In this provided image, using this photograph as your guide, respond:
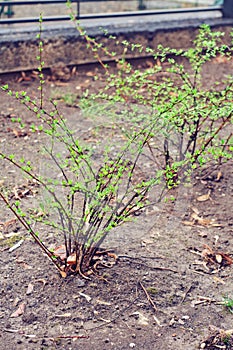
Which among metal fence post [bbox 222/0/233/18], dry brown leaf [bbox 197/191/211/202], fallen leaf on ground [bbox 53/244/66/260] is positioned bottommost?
dry brown leaf [bbox 197/191/211/202]

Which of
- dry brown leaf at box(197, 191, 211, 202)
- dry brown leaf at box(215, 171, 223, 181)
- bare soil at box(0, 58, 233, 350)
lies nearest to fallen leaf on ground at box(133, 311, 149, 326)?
bare soil at box(0, 58, 233, 350)

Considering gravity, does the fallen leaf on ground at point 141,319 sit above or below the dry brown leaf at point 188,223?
below

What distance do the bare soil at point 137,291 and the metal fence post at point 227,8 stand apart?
414cm

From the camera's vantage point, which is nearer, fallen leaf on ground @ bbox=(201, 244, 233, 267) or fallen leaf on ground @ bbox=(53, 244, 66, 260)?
fallen leaf on ground @ bbox=(53, 244, 66, 260)

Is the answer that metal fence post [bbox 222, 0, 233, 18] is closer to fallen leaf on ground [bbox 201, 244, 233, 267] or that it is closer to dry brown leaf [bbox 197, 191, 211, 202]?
dry brown leaf [bbox 197, 191, 211, 202]

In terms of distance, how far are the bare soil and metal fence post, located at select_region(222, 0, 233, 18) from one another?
414cm

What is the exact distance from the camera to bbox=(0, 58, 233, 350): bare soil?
289 centimetres

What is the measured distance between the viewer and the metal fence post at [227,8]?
7508mm

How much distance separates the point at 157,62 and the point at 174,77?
1.75 feet

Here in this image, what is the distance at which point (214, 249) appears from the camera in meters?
3.64

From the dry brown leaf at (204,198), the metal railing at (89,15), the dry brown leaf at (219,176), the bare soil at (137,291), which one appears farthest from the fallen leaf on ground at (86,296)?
the metal railing at (89,15)

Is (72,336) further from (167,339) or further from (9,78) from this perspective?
(9,78)

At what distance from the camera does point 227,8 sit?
7.52 metres

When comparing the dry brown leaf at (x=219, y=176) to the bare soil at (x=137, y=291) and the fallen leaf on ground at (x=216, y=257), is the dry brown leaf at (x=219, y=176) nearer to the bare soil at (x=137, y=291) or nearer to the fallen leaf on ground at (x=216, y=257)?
the bare soil at (x=137, y=291)
